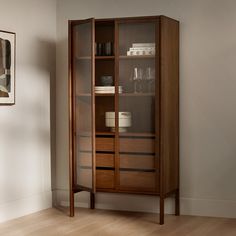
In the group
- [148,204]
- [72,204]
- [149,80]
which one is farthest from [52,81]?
[148,204]

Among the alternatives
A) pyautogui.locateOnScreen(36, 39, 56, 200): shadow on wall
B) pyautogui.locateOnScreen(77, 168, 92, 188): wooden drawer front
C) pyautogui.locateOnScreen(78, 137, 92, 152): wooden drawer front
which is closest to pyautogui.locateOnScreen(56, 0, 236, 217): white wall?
pyautogui.locateOnScreen(77, 168, 92, 188): wooden drawer front

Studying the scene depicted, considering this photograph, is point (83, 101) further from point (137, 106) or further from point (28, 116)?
point (28, 116)

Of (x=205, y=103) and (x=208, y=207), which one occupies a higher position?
(x=205, y=103)

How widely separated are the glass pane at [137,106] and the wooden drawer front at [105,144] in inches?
3.8

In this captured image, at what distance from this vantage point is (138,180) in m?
5.21

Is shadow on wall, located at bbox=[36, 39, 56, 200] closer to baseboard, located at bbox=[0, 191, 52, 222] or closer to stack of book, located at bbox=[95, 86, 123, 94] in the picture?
baseboard, located at bbox=[0, 191, 52, 222]

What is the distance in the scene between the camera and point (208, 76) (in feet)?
17.6

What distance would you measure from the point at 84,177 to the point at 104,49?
49.7 inches

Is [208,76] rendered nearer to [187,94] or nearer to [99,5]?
[187,94]

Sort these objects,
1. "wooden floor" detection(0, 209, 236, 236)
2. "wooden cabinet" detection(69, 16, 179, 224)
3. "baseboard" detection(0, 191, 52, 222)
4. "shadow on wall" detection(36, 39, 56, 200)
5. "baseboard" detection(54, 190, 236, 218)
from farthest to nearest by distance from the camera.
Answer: "shadow on wall" detection(36, 39, 56, 200)
"baseboard" detection(54, 190, 236, 218)
"baseboard" detection(0, 191, 52, 222)
"wooden cabinet" detection(69, 16, 179, 224)
"wooden floor" detection(0, 209, 236, 236)

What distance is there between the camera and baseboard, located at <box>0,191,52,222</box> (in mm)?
5215

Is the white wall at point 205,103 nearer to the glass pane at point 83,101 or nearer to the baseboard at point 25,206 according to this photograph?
the glass pane at point 83,101

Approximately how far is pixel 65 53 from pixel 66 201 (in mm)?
1613

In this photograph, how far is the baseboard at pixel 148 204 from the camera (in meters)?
5.32
